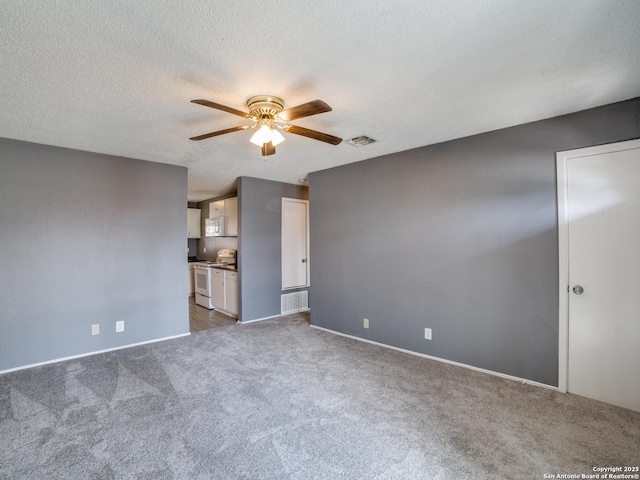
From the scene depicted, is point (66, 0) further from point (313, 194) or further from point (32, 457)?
point (313, 194)

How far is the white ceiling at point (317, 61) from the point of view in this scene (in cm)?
141

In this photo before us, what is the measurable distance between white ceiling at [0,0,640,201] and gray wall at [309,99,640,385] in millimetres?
315

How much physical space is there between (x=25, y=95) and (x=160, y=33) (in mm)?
1420

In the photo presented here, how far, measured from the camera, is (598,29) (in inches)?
60.3

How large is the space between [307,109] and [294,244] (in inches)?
145

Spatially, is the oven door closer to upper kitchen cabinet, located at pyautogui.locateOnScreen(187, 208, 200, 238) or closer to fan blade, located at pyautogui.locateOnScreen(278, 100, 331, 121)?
upper kitchen cabinet, located at pyautogui.locateOnScreen(187, 208, 200, 238)

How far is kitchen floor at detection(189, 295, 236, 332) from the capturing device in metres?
4.62

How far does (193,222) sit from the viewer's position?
728 cm

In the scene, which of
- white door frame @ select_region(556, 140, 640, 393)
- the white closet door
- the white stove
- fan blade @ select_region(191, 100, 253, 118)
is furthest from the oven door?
the white closet door

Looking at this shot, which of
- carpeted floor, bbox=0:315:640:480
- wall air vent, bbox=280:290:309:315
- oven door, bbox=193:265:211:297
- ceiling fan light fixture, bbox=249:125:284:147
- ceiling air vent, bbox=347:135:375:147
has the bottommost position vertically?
carpeted floor, bbox=0:315:640:480

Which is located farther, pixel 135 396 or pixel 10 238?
pixel 10 238

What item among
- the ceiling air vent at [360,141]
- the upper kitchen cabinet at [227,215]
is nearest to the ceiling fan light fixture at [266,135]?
the ceiling air vent at [360,141]

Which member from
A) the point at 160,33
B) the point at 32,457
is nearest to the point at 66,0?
the point at 160,33

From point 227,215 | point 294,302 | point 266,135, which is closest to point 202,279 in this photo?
point 227,215
